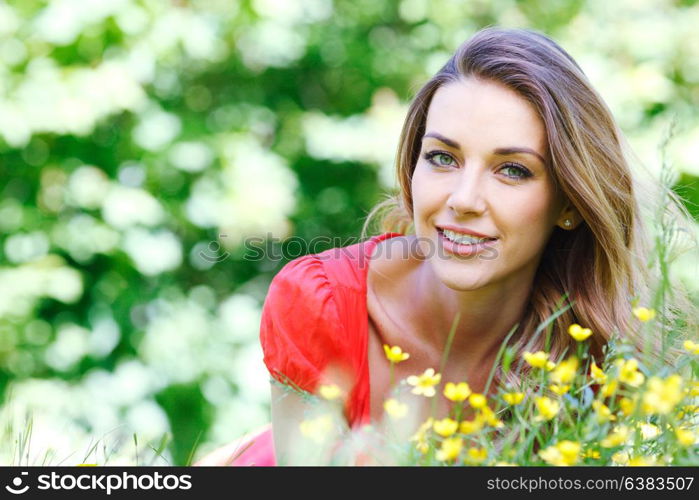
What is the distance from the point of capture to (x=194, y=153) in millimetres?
3988

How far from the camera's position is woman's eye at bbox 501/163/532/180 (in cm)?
179

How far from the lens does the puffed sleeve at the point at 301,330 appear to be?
202 centimetres

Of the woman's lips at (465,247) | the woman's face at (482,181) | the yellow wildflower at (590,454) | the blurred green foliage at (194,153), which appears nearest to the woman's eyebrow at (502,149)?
the woman's face at (482,181)

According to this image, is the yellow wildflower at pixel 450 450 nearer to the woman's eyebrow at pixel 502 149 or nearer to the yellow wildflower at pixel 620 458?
the yellow wildflower at pixel 620 458

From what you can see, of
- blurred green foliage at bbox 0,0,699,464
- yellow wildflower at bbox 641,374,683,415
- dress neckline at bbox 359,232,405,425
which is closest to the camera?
yellow wildflower at bbox 641,374,683,415

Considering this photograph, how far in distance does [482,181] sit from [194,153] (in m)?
2.50

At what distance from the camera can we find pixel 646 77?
12.6 ft

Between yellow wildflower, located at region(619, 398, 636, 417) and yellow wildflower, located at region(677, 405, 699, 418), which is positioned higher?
→ yellow wildflower, located at region(619, 398, 636, 417)
